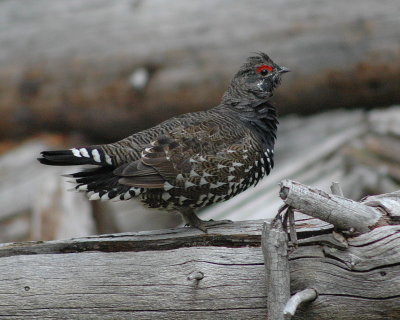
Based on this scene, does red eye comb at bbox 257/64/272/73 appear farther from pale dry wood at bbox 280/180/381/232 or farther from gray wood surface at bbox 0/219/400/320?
pale dry wood at bbox 280/180/381/232

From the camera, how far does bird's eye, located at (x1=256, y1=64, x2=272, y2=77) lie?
541 centimetres

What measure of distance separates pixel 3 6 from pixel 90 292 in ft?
20.7

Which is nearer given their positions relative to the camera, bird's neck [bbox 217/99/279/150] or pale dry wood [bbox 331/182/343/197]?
pale dry wood [bbox 331/182/343/197]

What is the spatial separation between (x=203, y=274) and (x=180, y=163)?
83cm

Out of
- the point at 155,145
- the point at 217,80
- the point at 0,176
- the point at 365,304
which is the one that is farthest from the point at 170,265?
the point at 0,176

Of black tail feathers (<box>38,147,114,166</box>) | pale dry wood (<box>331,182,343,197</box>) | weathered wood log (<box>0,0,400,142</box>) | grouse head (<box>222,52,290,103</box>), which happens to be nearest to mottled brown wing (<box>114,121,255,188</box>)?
black tail feathers (<box>38,147,114,166</box>)

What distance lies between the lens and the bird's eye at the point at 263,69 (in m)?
5.41

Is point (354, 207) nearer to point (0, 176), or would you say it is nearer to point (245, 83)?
point (245, 83)

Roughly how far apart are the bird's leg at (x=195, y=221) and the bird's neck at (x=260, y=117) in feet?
2.32

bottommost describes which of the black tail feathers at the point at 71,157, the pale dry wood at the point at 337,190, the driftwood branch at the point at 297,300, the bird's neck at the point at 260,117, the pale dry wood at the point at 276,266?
the driftwood branch at the point at 297,300

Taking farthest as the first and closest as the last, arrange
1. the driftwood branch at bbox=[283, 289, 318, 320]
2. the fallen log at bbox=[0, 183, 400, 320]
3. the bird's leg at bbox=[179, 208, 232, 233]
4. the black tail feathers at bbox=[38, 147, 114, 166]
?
the bird's leg at bbox=[179, 208, 232, 233]
the black tail feathers at bbox=[38, 147, 114, 166]
the fallen log at bbox=[0, 183, 400, 320]
the driftwood branch at bbox=[283, 289, 318, 320]

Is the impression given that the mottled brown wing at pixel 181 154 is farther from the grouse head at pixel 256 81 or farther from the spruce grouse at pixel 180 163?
the grouse head at pixel 256 81

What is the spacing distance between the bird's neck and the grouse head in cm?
8

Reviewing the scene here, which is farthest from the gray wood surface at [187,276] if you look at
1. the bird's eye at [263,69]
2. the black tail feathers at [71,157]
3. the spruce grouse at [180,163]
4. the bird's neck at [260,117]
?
the bird's eye at [263,69]
